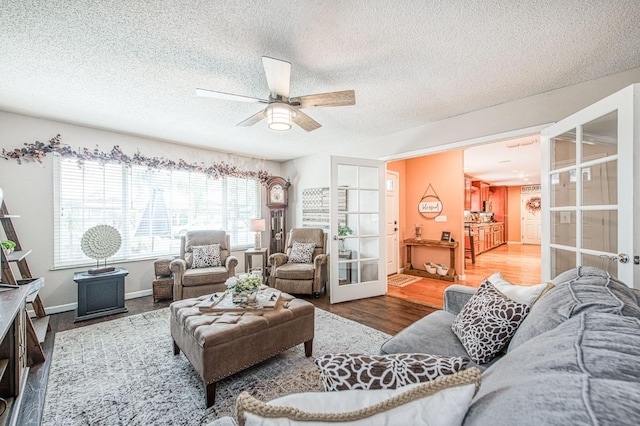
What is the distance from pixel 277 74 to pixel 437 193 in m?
4.31

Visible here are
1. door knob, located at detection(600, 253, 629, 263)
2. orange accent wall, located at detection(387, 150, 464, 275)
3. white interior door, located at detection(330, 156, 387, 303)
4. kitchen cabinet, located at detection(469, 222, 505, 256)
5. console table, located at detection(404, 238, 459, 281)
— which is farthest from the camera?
kitchen cabinet, located at detection(469, 222, 505, 256)

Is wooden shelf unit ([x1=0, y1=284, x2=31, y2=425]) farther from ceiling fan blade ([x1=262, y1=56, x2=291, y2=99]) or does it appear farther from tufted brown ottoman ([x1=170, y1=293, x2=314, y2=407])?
ceiling fan blade ([x1=262, y1=56, x2=291, y2=99])

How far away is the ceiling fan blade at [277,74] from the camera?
1.72m

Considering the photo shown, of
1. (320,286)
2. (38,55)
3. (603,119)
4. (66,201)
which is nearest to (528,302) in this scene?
(603,119)

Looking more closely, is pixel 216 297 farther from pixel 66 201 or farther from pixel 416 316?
pixel 66 201

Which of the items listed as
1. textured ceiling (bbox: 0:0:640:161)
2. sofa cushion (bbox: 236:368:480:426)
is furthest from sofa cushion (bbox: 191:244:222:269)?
sofa cushion (bbox: 236:368:480:426)

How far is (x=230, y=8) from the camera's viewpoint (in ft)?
5.02

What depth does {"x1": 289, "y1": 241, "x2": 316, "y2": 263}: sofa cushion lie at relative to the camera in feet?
14.0

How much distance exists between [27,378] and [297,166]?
14.9 ft

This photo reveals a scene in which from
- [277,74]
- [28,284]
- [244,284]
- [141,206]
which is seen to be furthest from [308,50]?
[141,206]

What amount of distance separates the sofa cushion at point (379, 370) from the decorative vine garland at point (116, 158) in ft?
14.5

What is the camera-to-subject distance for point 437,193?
5.22 m

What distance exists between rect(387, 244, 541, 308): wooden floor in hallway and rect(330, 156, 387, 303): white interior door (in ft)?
1.71

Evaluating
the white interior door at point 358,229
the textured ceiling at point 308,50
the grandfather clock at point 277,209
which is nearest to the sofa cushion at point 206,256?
the grandfather clock at point 277,209
